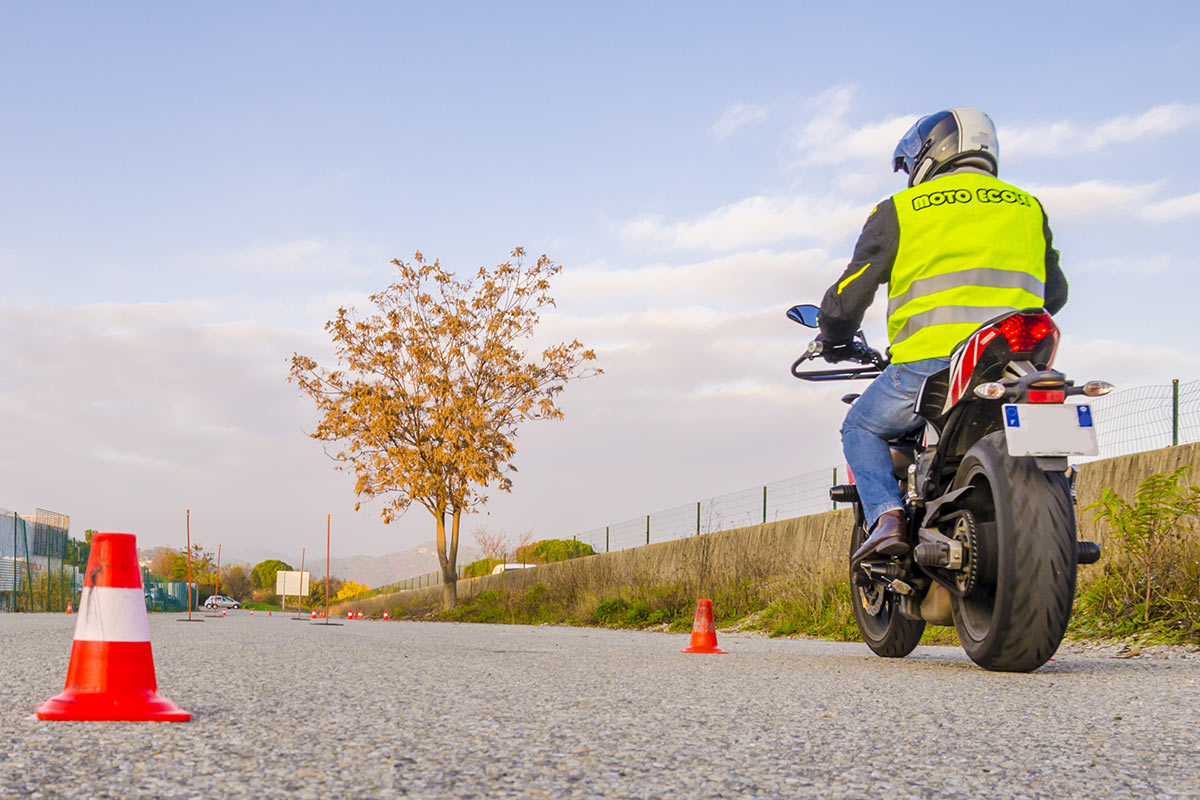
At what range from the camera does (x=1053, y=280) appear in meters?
5.32

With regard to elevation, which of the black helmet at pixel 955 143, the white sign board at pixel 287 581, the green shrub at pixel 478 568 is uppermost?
the black helmet at pixel 955 143

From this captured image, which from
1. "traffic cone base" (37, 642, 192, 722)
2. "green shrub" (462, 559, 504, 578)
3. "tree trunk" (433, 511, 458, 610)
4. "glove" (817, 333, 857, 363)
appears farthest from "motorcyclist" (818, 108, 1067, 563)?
"green shrub" (462, 559, 504, 578)

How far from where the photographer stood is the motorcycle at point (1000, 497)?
429cm

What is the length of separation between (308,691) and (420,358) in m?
23.9

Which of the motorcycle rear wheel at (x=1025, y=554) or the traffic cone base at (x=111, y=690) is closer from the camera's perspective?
the traffic cone base at (x=111, y=690)

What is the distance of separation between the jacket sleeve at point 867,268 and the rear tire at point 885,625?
1.36 m

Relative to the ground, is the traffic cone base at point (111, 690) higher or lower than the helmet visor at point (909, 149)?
lower

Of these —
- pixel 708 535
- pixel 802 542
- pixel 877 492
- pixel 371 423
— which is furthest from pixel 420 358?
pixel 877 492

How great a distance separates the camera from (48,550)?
30.3m

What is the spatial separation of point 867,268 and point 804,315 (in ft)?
2.71

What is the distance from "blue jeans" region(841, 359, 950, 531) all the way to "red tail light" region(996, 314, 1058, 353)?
0.62 metres

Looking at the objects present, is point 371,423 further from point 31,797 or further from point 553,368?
point 31,797

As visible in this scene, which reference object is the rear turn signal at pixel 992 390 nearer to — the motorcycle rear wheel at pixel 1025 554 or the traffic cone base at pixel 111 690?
the motorcycle rear wheel at pixel 1025 554

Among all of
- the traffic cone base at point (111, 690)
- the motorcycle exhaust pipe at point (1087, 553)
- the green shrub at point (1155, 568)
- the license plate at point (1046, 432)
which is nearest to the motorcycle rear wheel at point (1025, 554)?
the license plate at point (1046, 432)
